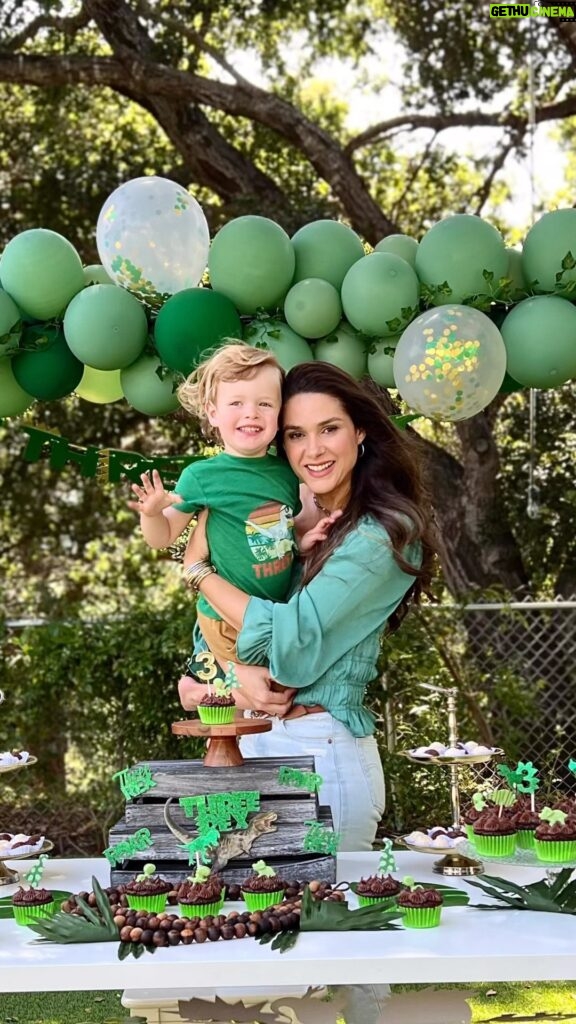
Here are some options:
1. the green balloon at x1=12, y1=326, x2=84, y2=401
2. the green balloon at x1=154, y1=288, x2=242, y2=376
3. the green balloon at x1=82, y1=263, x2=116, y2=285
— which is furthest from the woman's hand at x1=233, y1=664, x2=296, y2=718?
the green balloon at x1=82, y1=263, x2=116, y2=285

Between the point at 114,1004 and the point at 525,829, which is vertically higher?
the point at 525,829

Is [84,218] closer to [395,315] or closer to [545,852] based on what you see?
[395,315]

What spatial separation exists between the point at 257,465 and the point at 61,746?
374 cm

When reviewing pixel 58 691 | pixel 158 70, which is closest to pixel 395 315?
pixel 58 691

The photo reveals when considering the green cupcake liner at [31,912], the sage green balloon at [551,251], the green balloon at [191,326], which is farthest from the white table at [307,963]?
the sage green balloon at [551,251]

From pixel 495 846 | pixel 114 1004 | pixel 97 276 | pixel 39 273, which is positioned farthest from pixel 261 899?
pixel 114 1004

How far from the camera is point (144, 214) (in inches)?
133

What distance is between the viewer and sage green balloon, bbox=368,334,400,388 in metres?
3.40

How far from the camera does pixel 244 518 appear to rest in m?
2.76

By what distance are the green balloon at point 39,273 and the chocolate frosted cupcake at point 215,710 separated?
59.8 inches

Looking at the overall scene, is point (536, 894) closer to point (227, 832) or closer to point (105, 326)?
point (227, 832)

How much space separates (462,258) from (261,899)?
1828mm

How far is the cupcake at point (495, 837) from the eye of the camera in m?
2.41
